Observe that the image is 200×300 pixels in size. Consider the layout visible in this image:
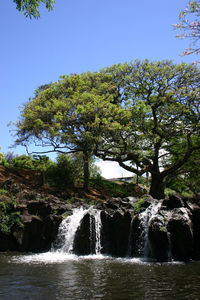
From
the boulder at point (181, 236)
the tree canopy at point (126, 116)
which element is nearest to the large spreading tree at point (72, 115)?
the tree canopy at point (126, 116)

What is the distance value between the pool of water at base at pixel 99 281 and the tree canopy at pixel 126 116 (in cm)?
1274

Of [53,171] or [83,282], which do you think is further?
[53,171]

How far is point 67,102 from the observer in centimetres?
2464

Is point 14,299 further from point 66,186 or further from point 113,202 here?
point 66,186

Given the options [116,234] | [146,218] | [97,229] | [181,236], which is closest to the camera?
[181,236]

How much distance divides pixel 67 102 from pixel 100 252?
1349 centimetres

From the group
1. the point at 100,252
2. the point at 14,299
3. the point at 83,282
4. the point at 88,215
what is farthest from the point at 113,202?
the point at 14,299

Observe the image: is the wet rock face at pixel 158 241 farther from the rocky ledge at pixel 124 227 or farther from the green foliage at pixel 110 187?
the green foliage at pixel 110 187

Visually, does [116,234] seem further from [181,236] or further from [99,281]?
[99,281]

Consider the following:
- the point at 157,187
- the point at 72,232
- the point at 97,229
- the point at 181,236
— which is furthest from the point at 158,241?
the point at 157,187

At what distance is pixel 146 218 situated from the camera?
15.4 meters

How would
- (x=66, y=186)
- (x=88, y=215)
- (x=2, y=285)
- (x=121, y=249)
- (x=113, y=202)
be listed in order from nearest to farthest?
(x=2, y=285) → (x=121, y=249) → (x=88, y=215) → (x=113, y=202) → (x=66, y=186)

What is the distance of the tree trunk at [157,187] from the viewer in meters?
25.3

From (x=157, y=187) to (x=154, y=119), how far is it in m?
6.27
